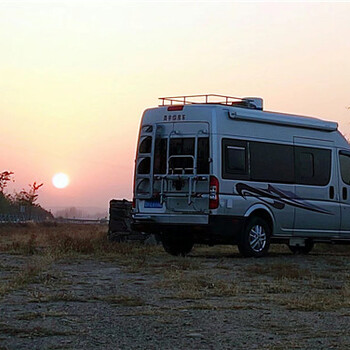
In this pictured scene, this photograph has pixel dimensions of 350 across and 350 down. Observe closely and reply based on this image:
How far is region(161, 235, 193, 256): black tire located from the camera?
19219 mm

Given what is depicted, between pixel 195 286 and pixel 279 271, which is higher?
pixel 279 271

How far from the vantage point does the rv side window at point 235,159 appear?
17.5m

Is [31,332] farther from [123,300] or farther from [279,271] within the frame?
[279,271]

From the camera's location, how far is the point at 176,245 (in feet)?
63.4

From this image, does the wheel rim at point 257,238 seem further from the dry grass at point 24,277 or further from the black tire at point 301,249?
the dry grass at point 24,277

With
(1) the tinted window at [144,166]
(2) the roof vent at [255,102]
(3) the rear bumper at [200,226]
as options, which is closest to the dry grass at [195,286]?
(3) the rear bumper at [200,226]

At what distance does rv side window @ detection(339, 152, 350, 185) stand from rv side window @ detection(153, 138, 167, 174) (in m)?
4.59

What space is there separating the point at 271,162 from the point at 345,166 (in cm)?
260

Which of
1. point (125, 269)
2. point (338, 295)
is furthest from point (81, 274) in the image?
point (338, 295)

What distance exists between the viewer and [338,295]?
10914 millimetres

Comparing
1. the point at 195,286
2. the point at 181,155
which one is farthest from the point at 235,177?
the point at 195,286

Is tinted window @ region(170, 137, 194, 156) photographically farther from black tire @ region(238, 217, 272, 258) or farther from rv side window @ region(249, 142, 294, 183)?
black tire @ region(238, 217, 272, 258)

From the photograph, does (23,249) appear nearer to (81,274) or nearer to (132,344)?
(81,274)

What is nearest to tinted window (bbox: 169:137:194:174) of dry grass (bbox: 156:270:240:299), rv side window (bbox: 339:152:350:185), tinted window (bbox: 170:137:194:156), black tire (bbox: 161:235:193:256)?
tinted window (bbox: 170:137:194:156)
